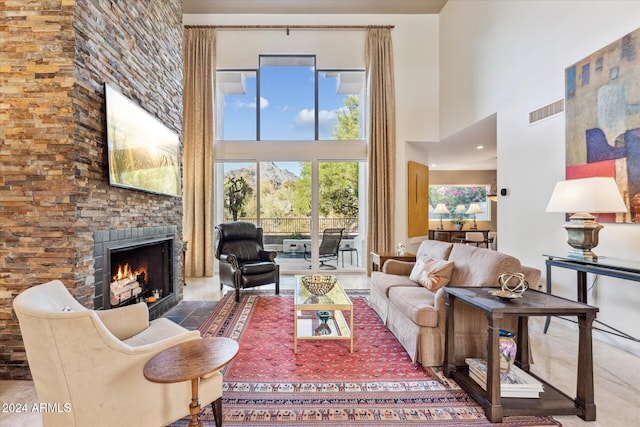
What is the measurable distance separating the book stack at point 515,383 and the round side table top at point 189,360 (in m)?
1.61

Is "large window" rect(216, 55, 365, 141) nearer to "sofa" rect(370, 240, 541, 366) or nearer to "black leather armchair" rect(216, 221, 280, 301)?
"black leather armchair" rect(216, 221, 280, 301)

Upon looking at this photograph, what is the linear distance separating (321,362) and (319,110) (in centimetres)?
481

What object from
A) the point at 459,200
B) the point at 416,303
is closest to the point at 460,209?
the point at 459,200

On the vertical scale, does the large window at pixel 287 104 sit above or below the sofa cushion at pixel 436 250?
above

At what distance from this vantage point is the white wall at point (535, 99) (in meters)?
2.74

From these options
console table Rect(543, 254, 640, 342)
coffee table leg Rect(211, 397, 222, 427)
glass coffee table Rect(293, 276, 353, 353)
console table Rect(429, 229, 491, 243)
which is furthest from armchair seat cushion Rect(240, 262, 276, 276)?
console table Rect(429, 229, 491, 243)

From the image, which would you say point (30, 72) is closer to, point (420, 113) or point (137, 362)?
point (137, 362)

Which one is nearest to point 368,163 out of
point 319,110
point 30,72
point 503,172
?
point 319,110

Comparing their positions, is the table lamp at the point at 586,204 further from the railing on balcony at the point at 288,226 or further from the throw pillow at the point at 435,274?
the railing on balcony at the point at 288,226

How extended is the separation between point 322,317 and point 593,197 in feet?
8.25

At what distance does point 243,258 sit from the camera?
15.2ft

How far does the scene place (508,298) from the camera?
6.07 ft

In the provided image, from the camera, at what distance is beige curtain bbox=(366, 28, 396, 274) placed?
18.9ft

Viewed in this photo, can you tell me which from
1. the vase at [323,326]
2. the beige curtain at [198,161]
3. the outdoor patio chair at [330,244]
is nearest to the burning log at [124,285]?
the vase at [323,326]
